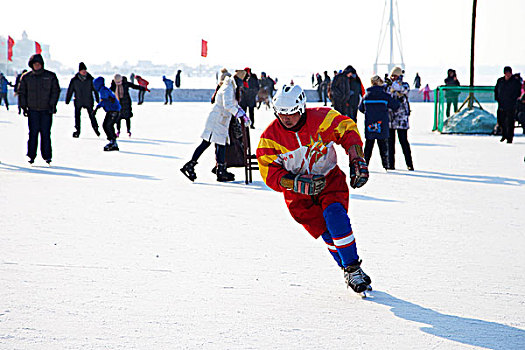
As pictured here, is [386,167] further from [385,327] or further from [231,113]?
[385,327]

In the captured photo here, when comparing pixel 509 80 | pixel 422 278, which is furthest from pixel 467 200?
pixel 509 80

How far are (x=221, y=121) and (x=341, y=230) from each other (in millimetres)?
5436

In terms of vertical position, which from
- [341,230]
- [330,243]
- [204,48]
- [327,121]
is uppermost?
[204,48]

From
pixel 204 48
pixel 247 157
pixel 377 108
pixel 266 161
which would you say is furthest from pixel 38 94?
pixel 204 48

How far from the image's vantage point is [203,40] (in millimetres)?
46812

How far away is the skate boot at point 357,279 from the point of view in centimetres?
438

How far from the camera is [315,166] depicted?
4.47 metres

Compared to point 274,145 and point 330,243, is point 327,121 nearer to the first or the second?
point 274,145

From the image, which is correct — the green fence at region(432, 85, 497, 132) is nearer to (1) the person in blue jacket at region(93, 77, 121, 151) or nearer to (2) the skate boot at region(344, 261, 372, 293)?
(1) the person in blue jacket at region(93, 77, 121, 151)

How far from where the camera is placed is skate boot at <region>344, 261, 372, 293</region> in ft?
14.4

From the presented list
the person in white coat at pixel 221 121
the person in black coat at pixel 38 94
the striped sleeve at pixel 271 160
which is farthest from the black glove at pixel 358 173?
the person in black coat at pixel 38 94

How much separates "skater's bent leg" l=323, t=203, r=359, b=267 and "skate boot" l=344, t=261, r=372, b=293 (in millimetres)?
35

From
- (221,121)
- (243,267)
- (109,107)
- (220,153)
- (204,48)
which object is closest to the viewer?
(243,267)

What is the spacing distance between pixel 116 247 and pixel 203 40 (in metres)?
42.0
